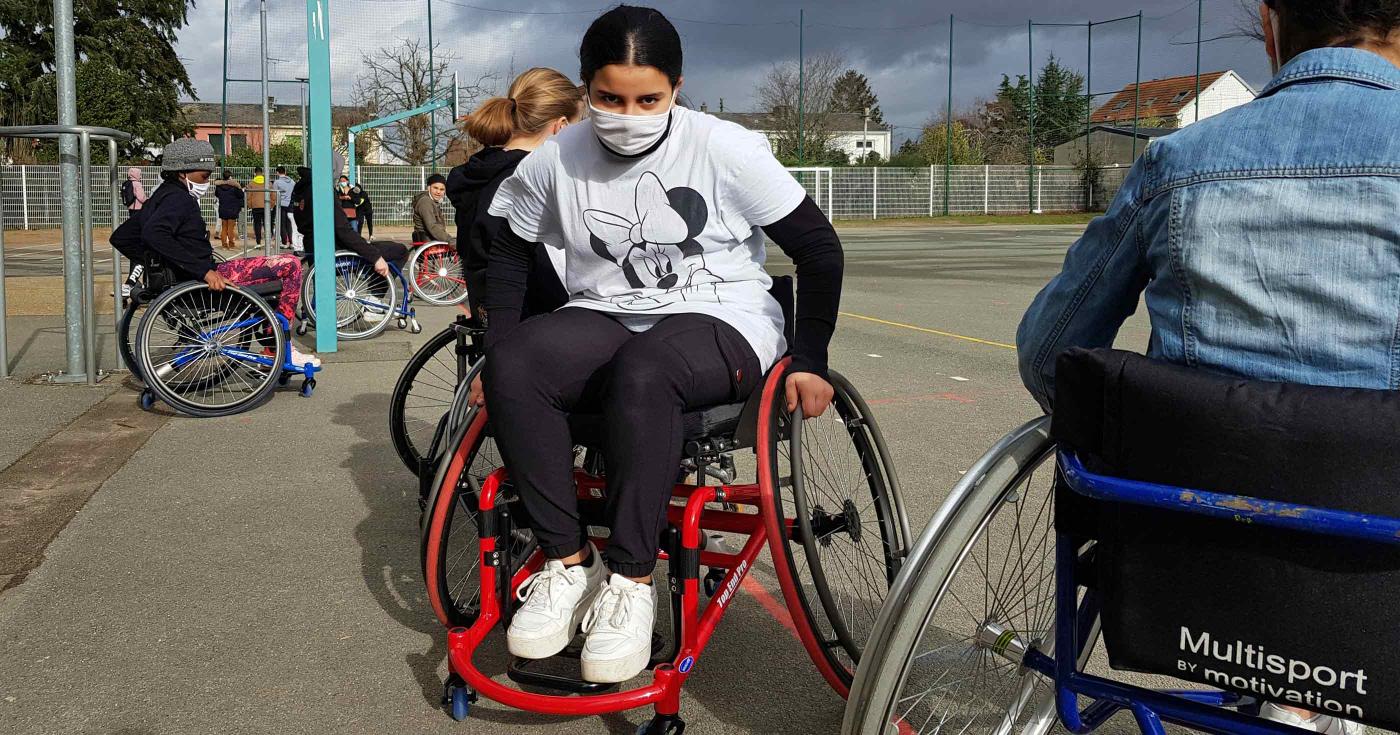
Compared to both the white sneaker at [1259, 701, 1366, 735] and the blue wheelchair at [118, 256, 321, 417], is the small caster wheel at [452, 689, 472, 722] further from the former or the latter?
the blue wheelchair at [118, 256, 321, 417]

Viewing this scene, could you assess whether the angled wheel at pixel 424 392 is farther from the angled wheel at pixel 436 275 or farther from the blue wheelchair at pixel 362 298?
the angled wheel at pixel 436 275

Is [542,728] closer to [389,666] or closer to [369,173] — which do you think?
[389,666]

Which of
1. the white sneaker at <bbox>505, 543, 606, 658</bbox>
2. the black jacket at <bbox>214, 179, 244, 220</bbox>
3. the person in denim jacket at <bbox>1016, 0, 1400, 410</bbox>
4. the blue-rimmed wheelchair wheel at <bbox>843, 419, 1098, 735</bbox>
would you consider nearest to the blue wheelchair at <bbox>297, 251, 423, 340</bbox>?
the white sneaker at <bbox>505, 543, 606, 658</bbox>

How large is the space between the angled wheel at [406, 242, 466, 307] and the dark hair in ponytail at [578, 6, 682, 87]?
10515 mm

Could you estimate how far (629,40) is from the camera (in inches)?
110

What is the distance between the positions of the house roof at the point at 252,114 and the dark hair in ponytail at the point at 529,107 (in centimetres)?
2400

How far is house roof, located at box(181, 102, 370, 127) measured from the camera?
36.4 meters

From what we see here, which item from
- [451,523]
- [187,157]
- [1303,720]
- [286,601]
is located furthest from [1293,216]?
[187,157]

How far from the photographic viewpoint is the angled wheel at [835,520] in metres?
2.62

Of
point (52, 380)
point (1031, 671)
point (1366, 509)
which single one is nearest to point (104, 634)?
point (1031, 671)

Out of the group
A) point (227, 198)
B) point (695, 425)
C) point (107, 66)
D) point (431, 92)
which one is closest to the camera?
point (695, 425)

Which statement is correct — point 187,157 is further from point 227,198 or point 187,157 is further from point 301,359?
point 227,198

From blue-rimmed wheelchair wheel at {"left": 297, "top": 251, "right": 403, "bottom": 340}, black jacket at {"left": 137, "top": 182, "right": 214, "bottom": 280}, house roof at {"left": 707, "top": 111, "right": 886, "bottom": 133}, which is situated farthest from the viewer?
house roof at {"left": 707, "top": 111, "right": 886, "bottom": 133}

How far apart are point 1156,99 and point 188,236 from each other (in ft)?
139
